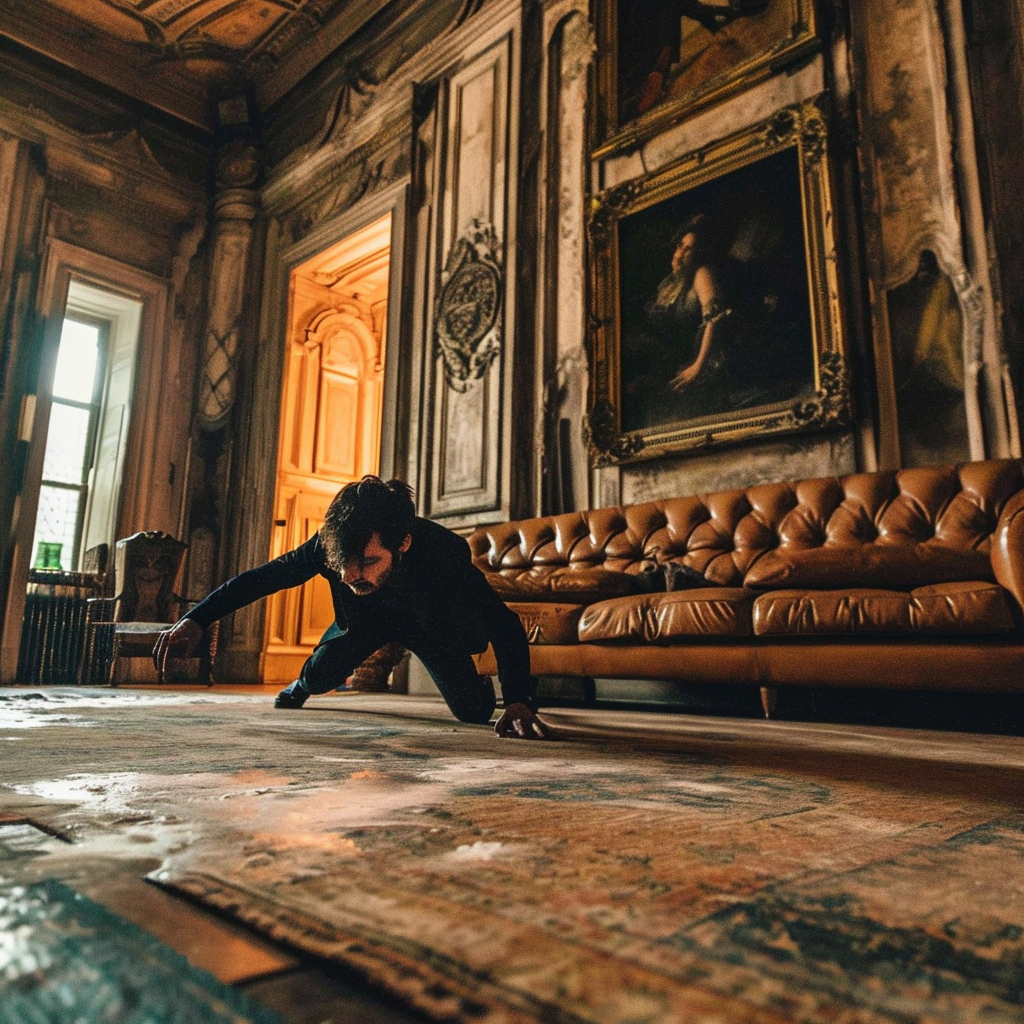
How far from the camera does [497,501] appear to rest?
4.66 metres

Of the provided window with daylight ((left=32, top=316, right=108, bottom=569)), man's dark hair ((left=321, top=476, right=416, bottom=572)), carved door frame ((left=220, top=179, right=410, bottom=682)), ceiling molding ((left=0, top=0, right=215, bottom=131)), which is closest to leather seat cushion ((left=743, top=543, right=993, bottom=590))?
man's dark hair ((left=321, top=476, right=416, bottom=572))

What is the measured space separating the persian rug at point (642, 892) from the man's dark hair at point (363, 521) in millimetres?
694

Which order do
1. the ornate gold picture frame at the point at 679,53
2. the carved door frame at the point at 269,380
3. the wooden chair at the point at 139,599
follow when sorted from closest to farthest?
the ornate gold picture frame at the point at 679,53
the wooden chair at the point at 139,599
the carved door frame at the point at 269,380

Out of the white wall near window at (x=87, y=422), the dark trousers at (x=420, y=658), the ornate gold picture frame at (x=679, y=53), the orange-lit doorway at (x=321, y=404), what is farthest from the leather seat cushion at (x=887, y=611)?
the white wall near window at (x=87, y=422)

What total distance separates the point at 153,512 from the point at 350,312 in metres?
2.53

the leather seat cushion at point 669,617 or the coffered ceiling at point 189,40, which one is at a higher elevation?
the coffered ceiling at point 189,40

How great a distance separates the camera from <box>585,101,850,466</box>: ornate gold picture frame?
353 centimetres

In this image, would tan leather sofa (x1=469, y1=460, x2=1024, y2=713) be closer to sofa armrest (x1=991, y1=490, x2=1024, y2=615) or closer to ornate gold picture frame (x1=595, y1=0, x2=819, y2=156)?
sofa armrest (x1=991, y1=490, x2=1024, y2=615)

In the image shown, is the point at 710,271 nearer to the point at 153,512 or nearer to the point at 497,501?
the point at 497,501

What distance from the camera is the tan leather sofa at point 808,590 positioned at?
227 centimetres

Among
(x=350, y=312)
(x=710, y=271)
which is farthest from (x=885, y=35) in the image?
(x=350, y=312)

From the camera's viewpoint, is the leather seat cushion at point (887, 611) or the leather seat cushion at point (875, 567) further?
the leather seat cushion at point (875, 567)

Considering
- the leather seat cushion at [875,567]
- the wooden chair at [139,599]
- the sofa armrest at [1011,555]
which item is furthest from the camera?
the wooden chair at [139,599]

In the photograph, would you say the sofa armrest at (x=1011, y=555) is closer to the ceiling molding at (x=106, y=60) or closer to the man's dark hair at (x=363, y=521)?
the man's dark hair at (x=363, y=521)
